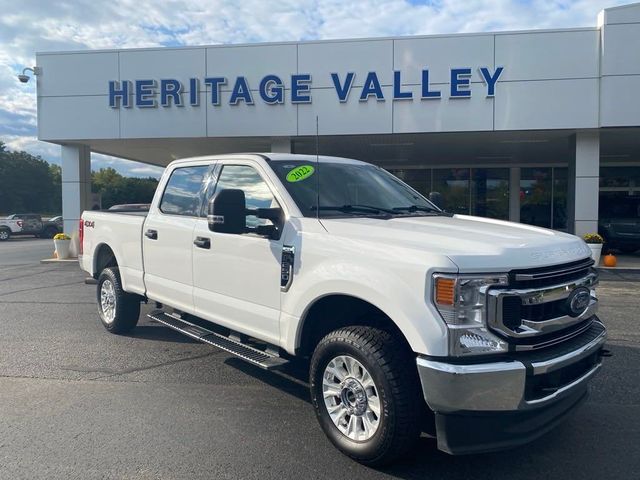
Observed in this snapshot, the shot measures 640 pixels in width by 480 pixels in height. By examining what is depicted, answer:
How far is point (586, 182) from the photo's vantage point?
47.3ft

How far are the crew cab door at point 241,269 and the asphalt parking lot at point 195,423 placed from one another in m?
0.71

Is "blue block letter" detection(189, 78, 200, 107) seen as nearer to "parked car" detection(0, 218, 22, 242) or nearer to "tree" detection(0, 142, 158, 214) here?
"parked car" detection(0, 218, 22, 242)

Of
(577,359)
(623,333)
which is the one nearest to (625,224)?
(623,333)

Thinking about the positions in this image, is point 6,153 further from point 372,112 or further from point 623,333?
point 623,333

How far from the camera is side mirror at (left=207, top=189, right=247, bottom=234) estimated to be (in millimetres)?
3799

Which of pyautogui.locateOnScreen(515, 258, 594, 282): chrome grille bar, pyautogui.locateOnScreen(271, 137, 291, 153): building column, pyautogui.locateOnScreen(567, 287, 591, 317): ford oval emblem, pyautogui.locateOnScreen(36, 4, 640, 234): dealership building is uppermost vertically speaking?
pyautogui.locateOnScreen(36, 4, 640, 234): dealership building

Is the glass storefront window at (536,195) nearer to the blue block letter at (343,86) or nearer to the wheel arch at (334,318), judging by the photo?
the blue block letter at (343,86)

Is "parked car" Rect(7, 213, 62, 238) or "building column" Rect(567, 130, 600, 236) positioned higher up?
"building column" Rect(567, 130, 600, 236)

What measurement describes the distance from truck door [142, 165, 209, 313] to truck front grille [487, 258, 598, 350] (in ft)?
9.98

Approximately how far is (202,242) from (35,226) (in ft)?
106

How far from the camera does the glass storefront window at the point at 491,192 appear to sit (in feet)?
78.0

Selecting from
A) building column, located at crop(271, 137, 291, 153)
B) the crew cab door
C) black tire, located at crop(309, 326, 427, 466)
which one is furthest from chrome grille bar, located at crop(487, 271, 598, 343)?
building column, located at crop(271, 137, 291, 153)

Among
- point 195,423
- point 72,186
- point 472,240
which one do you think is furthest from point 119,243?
point 72,186

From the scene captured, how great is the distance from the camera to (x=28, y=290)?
34.6ft
